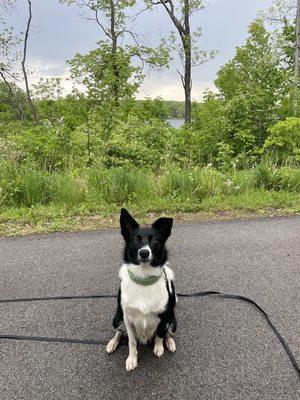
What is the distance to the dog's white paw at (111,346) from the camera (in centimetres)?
244

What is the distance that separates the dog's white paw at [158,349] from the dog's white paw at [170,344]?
0.05 metres

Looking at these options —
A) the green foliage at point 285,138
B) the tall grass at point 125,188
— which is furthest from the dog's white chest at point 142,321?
the green foliage at point 285,138

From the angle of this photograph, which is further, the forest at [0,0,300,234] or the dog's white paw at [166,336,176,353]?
the forest at [0,0,300,234]

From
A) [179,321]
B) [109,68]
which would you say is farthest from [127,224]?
[109,68]

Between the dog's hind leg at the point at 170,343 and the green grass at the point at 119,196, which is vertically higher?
the green grass at the point at 119,196

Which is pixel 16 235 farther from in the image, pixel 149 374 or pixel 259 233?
pixel 259 233

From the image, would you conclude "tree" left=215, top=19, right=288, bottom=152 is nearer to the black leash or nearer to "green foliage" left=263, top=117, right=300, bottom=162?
"green foliage" left=263, top=117, right=300, bottom=162

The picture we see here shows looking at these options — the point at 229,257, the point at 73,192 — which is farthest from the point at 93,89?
the point at 229,257

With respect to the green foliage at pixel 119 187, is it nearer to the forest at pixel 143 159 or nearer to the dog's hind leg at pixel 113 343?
the forest at pixel 143 159

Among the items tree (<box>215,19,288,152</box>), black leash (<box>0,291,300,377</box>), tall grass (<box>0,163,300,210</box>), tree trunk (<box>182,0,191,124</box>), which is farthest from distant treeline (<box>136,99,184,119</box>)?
black leash (<box>0,291,300,377</box>)

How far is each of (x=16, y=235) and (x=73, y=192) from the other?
1282 mm

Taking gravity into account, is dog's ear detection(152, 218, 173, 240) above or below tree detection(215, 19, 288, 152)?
below

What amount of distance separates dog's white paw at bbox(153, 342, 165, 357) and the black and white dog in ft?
0.31

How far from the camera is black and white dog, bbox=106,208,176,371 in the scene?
219 cm
